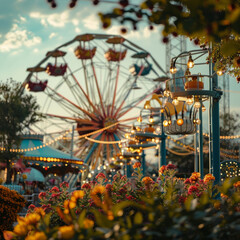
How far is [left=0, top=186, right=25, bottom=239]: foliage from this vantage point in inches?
436

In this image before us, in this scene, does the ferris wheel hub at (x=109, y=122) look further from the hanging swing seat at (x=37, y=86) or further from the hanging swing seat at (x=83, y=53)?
the hanging swing seat at (x=37, y=86)

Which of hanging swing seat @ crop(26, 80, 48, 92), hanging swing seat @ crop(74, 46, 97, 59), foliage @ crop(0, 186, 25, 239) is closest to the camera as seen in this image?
foliage @ crop(0, 186, 25, 239)

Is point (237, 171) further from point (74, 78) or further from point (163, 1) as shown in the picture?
point (74, 78)

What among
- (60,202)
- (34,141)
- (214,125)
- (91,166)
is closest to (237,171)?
(214,125)

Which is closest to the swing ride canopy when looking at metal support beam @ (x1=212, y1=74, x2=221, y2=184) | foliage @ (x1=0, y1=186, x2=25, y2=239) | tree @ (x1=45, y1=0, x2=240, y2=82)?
foliage @ (x1=0, y1=186, x2=25, y2=239)

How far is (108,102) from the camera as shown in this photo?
33031 millimetres

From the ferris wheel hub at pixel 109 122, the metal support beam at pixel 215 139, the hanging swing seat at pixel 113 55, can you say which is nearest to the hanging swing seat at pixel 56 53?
the hanging swing seat at pixel 113 55

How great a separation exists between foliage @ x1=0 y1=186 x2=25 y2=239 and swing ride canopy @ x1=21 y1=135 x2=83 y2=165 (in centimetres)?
1427

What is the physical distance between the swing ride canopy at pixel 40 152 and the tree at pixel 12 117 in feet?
7.35

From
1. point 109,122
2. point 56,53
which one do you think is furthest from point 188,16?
point 56,53

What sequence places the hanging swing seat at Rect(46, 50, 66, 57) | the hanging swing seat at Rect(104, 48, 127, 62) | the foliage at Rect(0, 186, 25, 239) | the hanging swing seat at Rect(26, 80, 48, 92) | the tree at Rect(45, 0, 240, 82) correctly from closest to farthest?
the tree at Rect(45, 0, 240, 82)
the foliage at Rect(0, 186, 25, 239)
the hanging swing seat at Rect(26, 80, 48, 92)
the hanging swing seat at Rect(104, 48, 127, 62)
the hanging swing seat at Rect(46, 50, 66, 57)

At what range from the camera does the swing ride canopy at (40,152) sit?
86.4ft

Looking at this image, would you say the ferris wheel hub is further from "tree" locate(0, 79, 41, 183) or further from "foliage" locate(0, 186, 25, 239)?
"foliage" locate(0, 186, 25, 239)

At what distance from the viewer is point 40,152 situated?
27.0 metres
